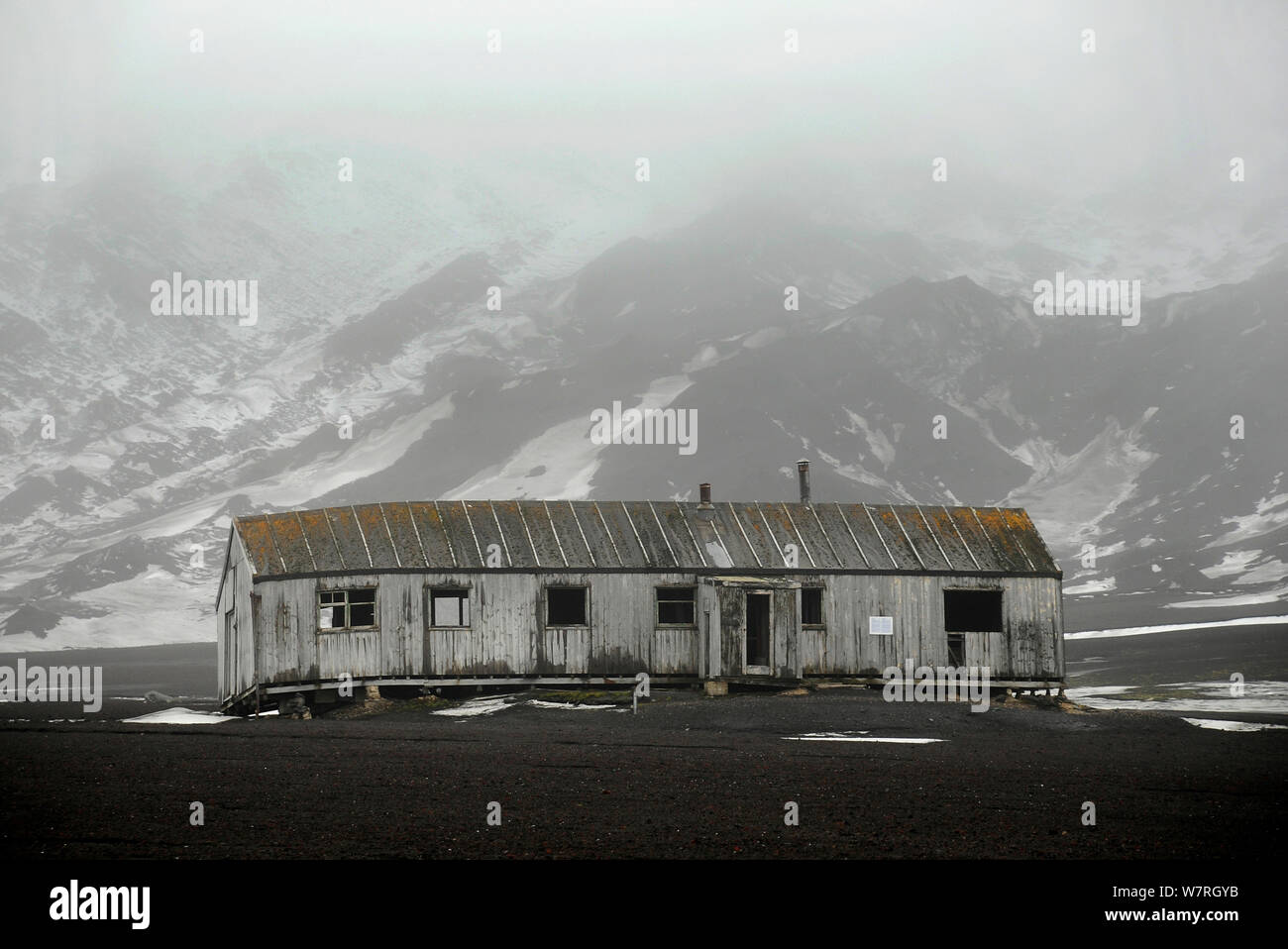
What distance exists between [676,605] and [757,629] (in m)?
2.94

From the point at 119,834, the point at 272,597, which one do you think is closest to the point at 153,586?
the point at 272,597

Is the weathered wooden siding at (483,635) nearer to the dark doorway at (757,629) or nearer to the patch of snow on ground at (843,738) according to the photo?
the dark doorway at (757,629)

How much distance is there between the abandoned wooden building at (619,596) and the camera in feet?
116

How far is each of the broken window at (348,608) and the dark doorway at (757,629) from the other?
9003mm

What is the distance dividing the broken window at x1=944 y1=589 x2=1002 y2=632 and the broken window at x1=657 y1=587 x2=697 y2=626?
20.8ft

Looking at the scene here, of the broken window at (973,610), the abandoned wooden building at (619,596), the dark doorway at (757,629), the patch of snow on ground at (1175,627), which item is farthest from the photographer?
the patch of snow on ground at (1175,627)

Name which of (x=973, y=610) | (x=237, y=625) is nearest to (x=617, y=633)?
(x=973, y=610)

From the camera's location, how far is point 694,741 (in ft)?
87.4

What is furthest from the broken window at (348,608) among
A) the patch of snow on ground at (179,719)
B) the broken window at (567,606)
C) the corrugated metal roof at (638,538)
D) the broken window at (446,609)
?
the broken window at (567,606)

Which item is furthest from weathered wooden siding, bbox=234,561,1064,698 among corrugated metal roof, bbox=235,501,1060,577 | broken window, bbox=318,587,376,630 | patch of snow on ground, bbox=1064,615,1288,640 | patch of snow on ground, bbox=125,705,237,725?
patch of snow on ground, bbox=1064,615,1288,640

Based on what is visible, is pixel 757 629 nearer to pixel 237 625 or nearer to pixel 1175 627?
pixel 237 625

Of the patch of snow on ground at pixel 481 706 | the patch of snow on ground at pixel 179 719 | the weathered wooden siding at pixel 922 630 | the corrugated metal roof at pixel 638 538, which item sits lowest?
the patch of snow on ground at pixel 179 719
